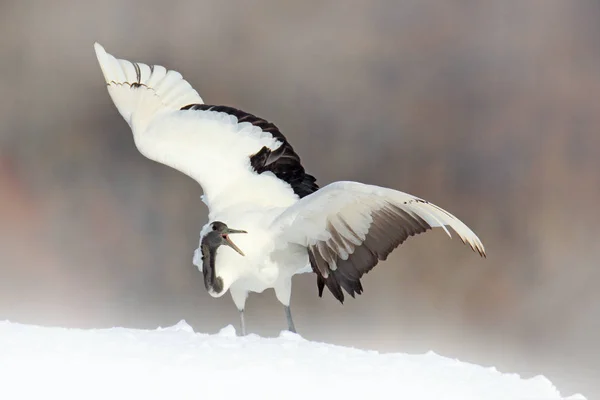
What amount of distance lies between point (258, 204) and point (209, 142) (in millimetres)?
299

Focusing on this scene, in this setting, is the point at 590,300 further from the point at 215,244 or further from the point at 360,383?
the point at 360,383

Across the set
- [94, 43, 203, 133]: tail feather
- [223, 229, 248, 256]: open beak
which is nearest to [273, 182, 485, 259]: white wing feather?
[223, 229, 248, 256]: open beak

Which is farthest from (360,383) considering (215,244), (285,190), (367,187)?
(285,190)

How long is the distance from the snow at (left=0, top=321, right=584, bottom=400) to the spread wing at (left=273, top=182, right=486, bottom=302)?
47cm

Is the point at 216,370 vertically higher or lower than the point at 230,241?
lower

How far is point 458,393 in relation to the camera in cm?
188

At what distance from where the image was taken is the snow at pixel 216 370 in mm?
1736

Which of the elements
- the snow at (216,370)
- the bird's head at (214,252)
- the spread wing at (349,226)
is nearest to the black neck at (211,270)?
the bird's head at (214,252)

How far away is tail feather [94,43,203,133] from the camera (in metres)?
3.21

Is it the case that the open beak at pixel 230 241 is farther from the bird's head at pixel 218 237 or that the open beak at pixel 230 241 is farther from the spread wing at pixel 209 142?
the spread wing at pixel 209 142

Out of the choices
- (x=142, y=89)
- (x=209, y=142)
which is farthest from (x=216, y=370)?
(x=142, y=89)

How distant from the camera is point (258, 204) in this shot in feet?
9.62

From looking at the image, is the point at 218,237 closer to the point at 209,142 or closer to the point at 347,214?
the point at 347,214

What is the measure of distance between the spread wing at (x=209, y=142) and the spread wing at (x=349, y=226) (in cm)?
26
